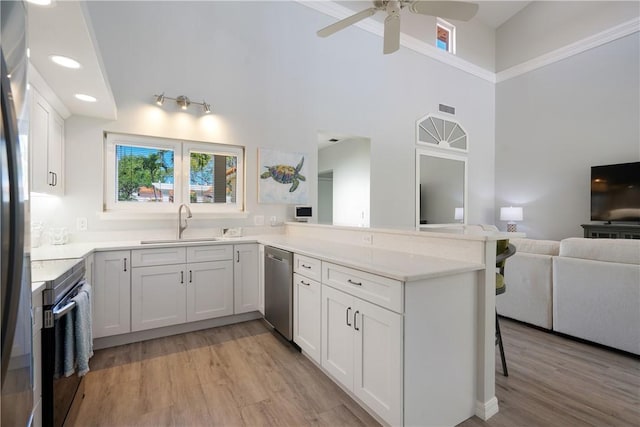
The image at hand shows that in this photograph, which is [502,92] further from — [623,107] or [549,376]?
[549,376]

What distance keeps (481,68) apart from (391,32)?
183 inches

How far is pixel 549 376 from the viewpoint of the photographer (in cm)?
220

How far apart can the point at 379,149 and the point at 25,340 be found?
15.6 feet

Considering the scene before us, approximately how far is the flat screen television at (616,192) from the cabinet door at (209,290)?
5.74m

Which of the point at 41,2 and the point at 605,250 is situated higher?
the point at 41,2

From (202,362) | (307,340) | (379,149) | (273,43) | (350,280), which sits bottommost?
(202,362)

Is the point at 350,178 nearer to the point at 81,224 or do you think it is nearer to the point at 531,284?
the point at 531,284

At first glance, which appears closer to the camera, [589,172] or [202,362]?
[202,362]

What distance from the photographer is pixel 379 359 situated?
1.65 m

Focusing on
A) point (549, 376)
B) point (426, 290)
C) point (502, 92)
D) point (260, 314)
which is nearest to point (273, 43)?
point (260, 314)

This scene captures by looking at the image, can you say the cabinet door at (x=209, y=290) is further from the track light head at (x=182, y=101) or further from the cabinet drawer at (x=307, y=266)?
the track light head at (x=182, y=101)

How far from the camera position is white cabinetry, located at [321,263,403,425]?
1.55 metres

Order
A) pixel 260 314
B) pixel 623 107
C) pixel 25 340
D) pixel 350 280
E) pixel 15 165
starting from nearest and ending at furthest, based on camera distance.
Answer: pixel 15 165
pixel 25 340
pixel 350 280
pixel 260 314
pixel 623 107

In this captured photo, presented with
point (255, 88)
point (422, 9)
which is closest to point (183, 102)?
point (255, 88)
